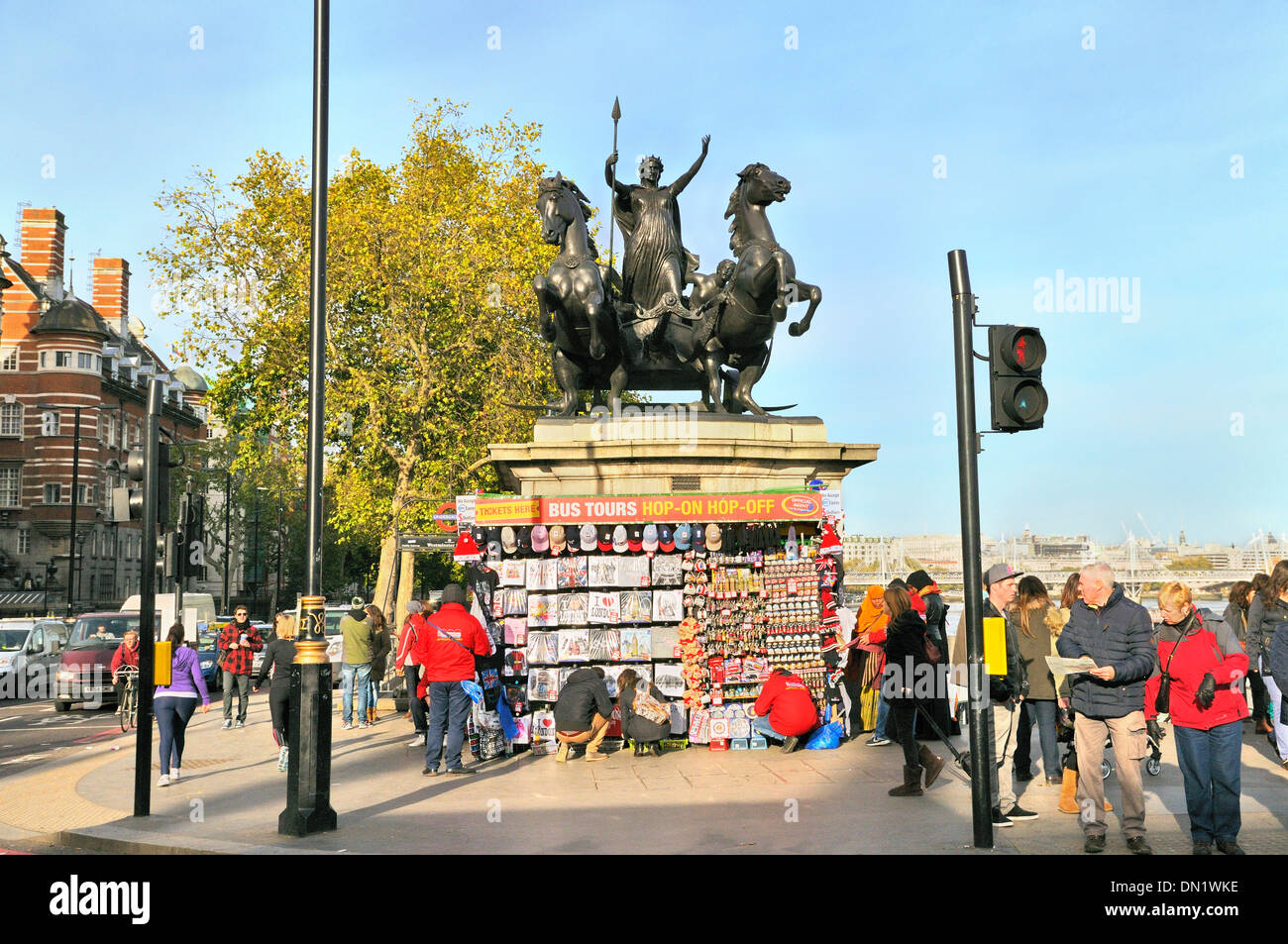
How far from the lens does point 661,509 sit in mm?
12930

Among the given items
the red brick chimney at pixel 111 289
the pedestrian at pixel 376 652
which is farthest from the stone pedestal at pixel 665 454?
the red brick chimney at pixel 111 289

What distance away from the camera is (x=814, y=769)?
37.1 feet

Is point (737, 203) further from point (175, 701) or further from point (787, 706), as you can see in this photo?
point (175, 701)

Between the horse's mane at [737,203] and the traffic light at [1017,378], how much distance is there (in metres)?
7.02

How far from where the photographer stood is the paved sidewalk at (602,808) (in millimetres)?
8062

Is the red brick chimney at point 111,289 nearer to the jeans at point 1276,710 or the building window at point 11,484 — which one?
the building window at point 11,484

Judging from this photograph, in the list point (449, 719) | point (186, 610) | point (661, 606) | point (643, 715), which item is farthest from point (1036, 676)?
point (186, 610)

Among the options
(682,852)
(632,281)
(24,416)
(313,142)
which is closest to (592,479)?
(632,281)

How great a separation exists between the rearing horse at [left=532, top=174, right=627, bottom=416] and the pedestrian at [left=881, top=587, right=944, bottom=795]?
17.7 feet

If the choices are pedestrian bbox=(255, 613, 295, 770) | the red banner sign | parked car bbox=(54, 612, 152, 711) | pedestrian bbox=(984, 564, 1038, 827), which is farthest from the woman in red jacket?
parked car bbox=(54, 612, 152, 711)

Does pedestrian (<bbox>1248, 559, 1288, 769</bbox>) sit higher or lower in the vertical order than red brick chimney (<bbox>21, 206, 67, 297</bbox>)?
lower

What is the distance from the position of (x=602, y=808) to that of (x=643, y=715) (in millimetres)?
2951

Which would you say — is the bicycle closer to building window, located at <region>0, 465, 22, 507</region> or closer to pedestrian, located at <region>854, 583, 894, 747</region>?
pedestrian, located at <region>854, 583, 894, 747</region>

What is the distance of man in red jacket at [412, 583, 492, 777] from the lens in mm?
11758
